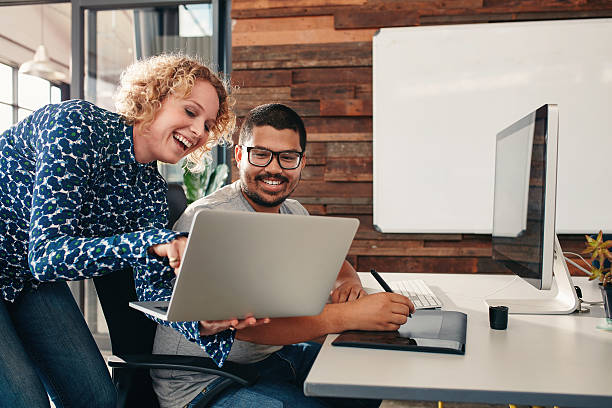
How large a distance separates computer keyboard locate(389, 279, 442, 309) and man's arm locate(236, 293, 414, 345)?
8.4 inches

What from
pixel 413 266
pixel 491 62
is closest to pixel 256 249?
pixel 413 266

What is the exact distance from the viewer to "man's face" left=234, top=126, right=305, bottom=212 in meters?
1.54

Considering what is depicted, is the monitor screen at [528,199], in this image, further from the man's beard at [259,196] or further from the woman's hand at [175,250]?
the woman's hand at [175,250]

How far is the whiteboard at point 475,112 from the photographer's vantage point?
2.69 metres

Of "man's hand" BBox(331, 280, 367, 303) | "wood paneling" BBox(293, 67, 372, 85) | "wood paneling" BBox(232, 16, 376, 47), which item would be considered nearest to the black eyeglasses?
"man's hand" BBox(331, 280, 367, 303)

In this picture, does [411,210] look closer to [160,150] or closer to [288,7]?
[288,7]

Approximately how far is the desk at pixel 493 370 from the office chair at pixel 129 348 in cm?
32

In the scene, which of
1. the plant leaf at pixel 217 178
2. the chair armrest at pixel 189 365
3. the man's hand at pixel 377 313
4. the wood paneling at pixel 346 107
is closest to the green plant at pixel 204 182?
the plant leaf at pixel 217 178

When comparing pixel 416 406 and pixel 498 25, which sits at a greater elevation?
pixel 498 25

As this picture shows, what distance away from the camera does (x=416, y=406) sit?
2.47m

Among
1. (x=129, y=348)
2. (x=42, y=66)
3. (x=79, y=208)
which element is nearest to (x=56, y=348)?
(x=129, y=348)

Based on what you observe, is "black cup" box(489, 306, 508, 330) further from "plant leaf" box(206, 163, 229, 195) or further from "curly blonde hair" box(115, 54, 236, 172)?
"plant leaf" box(206, 163, 229, 195)

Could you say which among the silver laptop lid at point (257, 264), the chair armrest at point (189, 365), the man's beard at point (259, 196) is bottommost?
the chair armrest at point (189, 365)

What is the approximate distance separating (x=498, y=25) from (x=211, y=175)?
69.9 inches
